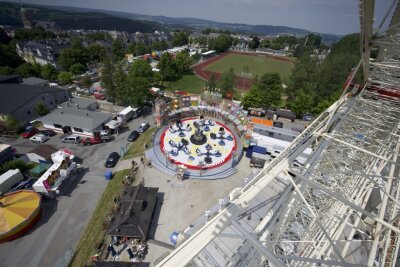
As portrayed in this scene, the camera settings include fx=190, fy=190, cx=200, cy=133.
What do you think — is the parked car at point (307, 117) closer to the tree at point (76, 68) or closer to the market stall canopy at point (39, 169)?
the market stall canopy at point (39, 169)

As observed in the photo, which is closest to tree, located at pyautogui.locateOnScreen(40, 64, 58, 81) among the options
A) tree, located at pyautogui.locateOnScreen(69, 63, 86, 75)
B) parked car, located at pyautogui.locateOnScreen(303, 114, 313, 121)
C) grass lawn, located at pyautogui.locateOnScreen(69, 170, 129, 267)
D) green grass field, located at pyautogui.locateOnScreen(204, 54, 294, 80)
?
tree, located at pyautogui.locateOnScreen(69, 63, 86, 75)

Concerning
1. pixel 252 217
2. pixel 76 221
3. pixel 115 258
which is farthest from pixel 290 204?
pixel 76 221

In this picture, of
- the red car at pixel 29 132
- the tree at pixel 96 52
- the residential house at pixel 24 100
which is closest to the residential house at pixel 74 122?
the red car at pixel 29 132

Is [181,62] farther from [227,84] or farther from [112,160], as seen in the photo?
[112,160]

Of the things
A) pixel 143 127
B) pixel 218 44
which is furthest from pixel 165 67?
pixel 218 44

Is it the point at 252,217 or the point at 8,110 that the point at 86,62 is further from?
the point at 252,217

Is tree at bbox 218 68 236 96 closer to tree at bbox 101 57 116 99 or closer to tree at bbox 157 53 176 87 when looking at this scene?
tree at bbox 157 53 176 87
